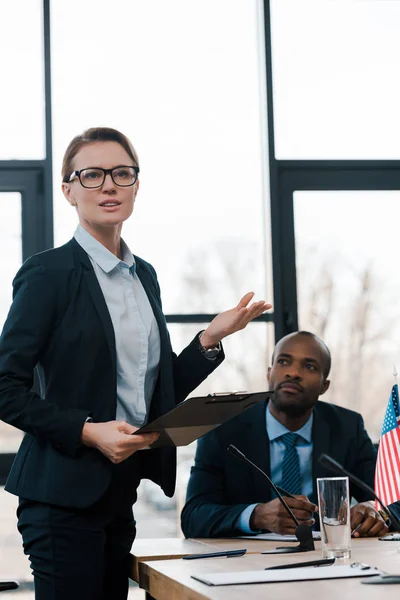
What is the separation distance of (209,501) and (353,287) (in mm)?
1747

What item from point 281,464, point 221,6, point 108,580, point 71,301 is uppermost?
point 221,6

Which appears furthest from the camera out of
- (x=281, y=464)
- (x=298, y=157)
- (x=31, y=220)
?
(x=298, y=157)

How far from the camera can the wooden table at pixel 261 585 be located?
1423 millimetres

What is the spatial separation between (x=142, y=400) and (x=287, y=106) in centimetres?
263

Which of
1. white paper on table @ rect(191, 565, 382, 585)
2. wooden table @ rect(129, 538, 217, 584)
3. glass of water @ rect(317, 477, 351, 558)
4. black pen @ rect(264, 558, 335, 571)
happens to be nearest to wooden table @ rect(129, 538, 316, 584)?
wooden table @ rect(129, 538, 217, 584)

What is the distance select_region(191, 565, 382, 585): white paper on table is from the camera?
156 cm

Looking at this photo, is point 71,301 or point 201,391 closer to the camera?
point 71,301

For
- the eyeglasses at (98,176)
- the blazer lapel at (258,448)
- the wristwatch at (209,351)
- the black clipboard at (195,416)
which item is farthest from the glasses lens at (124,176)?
the blazer lapel at (258,448)

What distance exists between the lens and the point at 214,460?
3.04m

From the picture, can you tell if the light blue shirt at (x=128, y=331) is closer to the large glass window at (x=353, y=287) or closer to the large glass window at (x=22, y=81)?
the large glass window at (x=22, y=81)

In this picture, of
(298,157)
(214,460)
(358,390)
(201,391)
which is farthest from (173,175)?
(214,460)

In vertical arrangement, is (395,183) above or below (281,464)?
above

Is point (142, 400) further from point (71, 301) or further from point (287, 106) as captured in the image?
point (287, 106)

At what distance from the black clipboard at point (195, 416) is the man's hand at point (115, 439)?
2 cm
